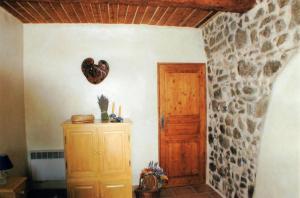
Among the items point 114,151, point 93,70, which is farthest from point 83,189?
point 93,70

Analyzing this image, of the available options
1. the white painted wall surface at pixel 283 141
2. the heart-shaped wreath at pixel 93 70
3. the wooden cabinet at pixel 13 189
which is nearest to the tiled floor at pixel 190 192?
the white painted wall surface at pixel 283 141

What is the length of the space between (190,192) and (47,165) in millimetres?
2444

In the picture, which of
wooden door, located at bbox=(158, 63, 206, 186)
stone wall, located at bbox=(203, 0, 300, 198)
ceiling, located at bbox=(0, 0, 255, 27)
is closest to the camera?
stone wall, located at bbox=(203, 0, 300, 198)

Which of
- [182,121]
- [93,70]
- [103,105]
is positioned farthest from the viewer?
[182,121]

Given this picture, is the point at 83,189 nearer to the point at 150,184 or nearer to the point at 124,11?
the point at 150,184

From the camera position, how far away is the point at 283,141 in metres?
2.19

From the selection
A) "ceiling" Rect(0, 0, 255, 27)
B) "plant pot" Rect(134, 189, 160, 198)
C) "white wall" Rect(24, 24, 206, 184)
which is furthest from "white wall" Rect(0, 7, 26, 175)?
"plant pot" Rect(134, 189, 160, 198)

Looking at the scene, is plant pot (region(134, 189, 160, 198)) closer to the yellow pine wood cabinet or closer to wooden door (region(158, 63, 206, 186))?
the yellow pine wood cabinet

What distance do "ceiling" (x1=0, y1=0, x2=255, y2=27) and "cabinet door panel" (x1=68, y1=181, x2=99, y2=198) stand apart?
2436 mm

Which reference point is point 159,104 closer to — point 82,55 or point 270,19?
point 82,55

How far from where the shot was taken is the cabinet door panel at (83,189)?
10.1 ft

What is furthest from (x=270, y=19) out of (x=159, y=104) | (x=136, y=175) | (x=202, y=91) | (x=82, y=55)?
(x=136, y=175)

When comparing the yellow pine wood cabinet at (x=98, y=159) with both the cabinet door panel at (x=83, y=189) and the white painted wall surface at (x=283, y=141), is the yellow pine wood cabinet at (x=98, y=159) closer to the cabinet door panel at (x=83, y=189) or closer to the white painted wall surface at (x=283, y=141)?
the cabinet door panel at (x=83, y=189)

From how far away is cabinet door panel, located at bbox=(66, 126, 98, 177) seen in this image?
308cm
